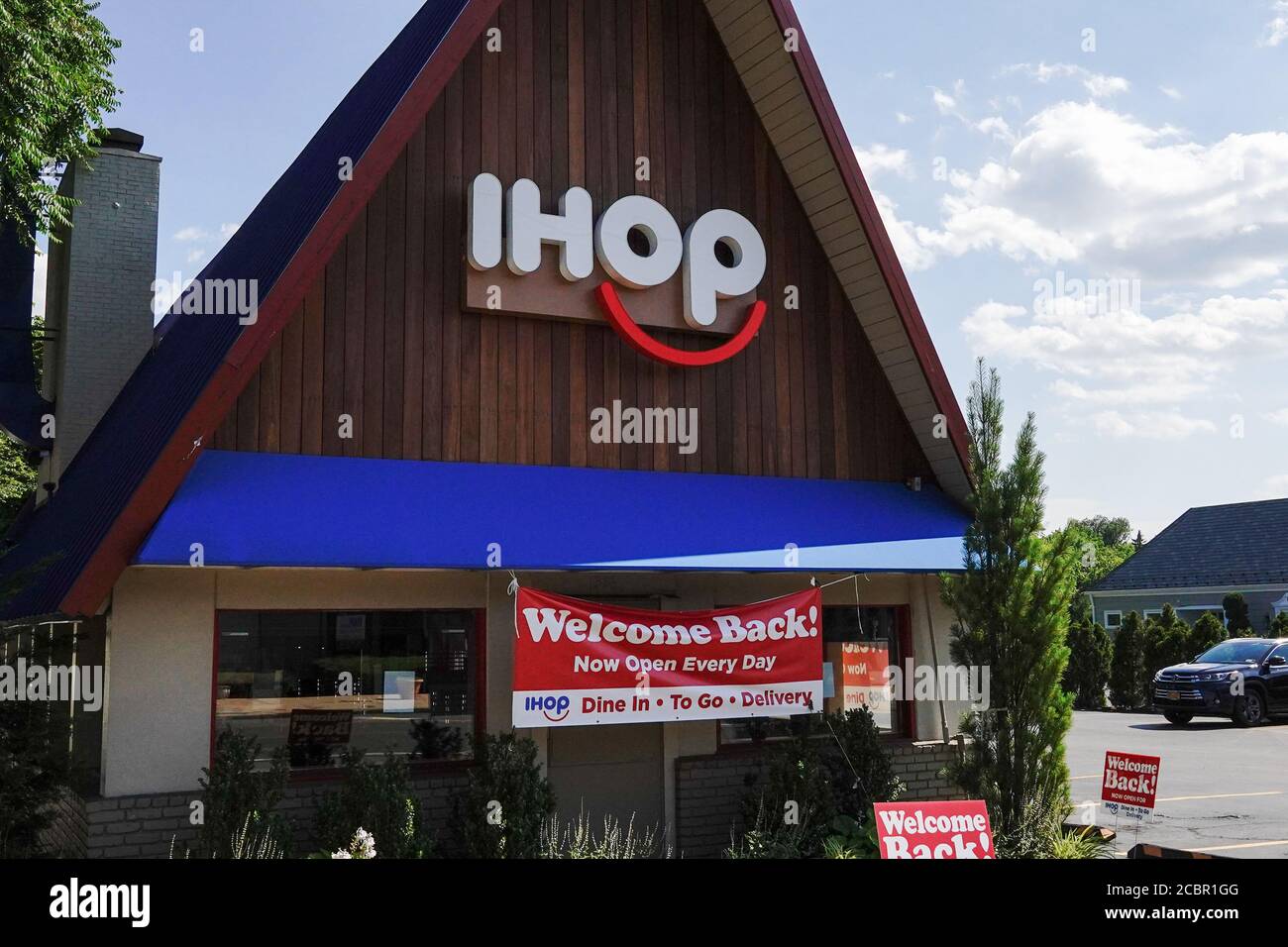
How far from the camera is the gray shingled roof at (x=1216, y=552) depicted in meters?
38.2

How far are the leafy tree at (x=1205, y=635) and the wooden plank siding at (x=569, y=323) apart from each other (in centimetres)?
2166

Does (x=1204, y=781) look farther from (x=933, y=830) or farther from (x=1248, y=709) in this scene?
(x=933, y=830)

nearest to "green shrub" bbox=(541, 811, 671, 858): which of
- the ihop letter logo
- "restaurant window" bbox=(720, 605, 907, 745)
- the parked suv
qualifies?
the ihop letter logo

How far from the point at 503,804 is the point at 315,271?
16.2ft

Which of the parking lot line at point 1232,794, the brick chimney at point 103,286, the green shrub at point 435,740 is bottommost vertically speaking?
the parking lot line at point 1232,794

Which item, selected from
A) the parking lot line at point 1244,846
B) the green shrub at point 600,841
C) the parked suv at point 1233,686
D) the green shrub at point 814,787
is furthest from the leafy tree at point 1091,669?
the green shrub at point 600,841

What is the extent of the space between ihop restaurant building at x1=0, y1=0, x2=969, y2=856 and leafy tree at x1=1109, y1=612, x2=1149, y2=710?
2084 cm

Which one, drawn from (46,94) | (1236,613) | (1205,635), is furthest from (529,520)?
(1236,613)

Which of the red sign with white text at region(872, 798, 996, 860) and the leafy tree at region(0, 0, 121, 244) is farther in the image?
the leafy tree at region(0, 0, 121, 244)

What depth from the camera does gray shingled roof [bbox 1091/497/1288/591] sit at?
3825 centimetres

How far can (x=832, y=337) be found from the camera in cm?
1309

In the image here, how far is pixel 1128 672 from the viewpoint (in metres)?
31.2

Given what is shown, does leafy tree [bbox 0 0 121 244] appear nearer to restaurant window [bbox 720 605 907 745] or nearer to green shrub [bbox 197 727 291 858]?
green shrub [bbox 197 727 291 858]

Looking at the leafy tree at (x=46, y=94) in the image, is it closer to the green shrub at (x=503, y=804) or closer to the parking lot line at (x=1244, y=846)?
the green shrub at (x=503, y=804)
